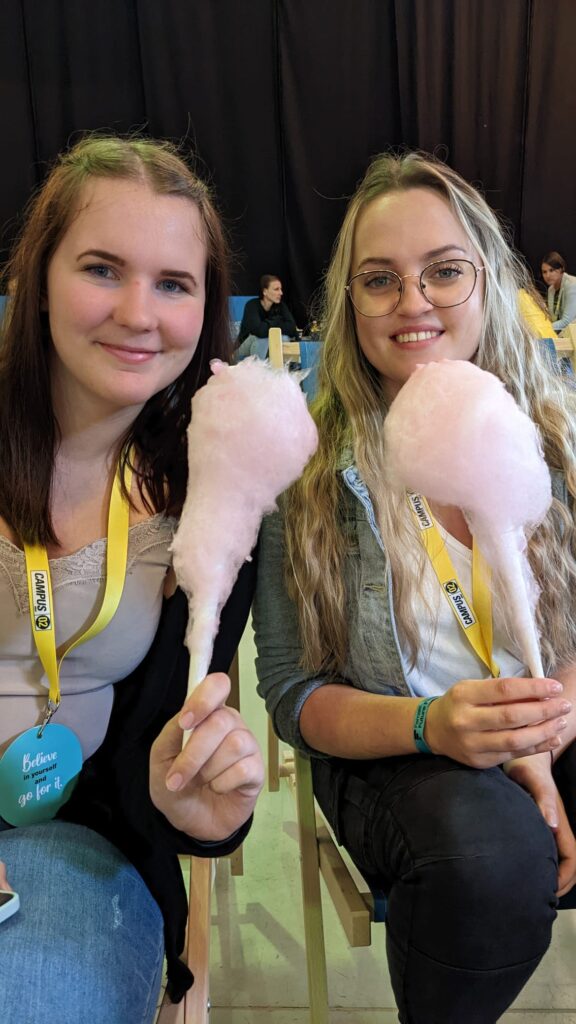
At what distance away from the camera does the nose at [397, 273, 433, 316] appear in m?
1.07

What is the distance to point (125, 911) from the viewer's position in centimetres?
84

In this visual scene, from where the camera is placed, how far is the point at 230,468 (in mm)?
813

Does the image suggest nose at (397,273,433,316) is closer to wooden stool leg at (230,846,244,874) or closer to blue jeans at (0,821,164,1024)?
blue jeans at (0,821,164,1024)

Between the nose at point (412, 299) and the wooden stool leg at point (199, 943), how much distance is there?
2.74 feet

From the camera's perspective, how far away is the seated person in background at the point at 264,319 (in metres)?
5.17

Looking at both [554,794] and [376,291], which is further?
[376,291]

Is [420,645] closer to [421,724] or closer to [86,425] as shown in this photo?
[421,724]

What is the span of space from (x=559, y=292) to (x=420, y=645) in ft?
17.6

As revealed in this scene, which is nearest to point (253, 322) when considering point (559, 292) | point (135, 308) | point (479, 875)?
point (559, 292)

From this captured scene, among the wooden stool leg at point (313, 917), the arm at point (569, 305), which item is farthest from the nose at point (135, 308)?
the arm at point (569, 305)

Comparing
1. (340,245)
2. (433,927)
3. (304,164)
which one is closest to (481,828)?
(433,927)

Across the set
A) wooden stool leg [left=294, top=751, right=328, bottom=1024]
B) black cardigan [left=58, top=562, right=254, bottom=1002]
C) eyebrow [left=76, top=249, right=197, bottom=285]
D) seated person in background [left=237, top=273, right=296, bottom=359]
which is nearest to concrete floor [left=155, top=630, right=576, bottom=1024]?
wooden stool leg [left=294, top=751, right=328, bottom=1024]

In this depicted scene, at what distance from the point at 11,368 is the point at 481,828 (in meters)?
0.87

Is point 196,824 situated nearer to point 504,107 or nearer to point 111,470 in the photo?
point 111,470
